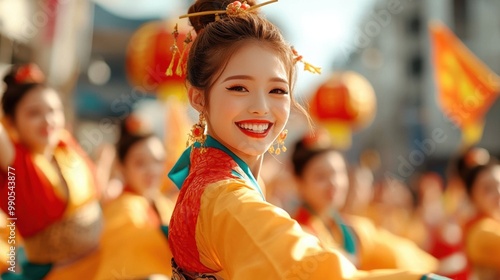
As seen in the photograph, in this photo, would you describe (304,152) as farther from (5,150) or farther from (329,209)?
(5,150)

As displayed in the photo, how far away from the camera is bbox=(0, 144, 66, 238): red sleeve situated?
258 cm

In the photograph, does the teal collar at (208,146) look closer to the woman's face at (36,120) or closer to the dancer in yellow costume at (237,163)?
the dancer in yellow costume at (237,163)

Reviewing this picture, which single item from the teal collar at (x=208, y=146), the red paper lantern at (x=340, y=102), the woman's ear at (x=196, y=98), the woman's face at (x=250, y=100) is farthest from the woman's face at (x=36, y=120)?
the red paper lantern at (x=340, y=102)

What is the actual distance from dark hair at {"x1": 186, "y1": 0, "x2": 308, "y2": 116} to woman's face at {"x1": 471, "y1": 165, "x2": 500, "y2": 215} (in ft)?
9.24

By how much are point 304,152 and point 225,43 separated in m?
2.25

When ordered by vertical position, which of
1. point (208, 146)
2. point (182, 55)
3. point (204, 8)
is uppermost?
point (204, 8)

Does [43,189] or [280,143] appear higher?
[280,143]

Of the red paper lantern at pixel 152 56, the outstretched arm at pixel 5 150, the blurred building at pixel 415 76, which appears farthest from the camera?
the blurred building at pixel 415 76

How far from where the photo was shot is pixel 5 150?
100 inches

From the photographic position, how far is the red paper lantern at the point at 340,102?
227 inches

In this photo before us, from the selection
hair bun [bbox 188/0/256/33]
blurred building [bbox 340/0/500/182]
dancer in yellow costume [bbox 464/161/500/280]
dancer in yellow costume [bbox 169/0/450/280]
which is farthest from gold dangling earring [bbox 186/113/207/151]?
blurred building [bbox 340/0/500/182]

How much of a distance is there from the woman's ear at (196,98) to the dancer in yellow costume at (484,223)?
9.16 ft

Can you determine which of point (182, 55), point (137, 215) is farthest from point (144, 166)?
Result: point (182, 55)

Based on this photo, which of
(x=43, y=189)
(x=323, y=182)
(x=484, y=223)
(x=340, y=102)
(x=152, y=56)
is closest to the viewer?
(x=43, y=189)
